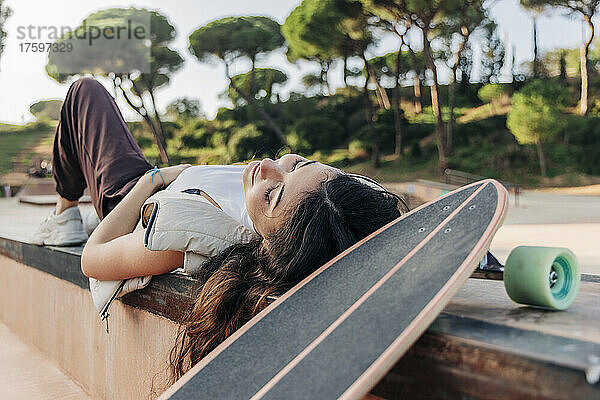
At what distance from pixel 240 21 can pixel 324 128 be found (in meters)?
7.20

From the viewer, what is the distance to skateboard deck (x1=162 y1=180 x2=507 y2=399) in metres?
0.91

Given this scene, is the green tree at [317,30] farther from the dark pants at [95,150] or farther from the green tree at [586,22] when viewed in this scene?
the dark pants at [95,150]

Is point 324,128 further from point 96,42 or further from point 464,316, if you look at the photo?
point 464,316

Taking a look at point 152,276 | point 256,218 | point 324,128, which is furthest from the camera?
point 324,128

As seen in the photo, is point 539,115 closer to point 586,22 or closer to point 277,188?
point 586,22

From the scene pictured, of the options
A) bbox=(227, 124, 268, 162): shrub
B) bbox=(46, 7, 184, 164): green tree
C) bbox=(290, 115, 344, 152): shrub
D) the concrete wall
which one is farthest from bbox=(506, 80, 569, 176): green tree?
the concrete wall

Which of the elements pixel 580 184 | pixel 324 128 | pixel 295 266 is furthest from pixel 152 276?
pixel 324 128

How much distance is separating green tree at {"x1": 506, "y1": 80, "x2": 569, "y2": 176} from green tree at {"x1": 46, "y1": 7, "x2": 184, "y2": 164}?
47.5 feet

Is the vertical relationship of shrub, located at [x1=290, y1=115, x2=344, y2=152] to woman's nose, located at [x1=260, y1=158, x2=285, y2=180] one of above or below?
above

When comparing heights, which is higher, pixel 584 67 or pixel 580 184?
pixel 584 67

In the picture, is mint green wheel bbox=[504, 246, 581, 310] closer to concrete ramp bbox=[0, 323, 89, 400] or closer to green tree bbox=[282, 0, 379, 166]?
concrete ramp bbox=[0, 323, 89, 400]

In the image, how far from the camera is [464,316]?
3.46 feet

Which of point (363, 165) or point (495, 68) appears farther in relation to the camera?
point (495, 68)

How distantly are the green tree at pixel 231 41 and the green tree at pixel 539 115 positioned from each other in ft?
34.9
